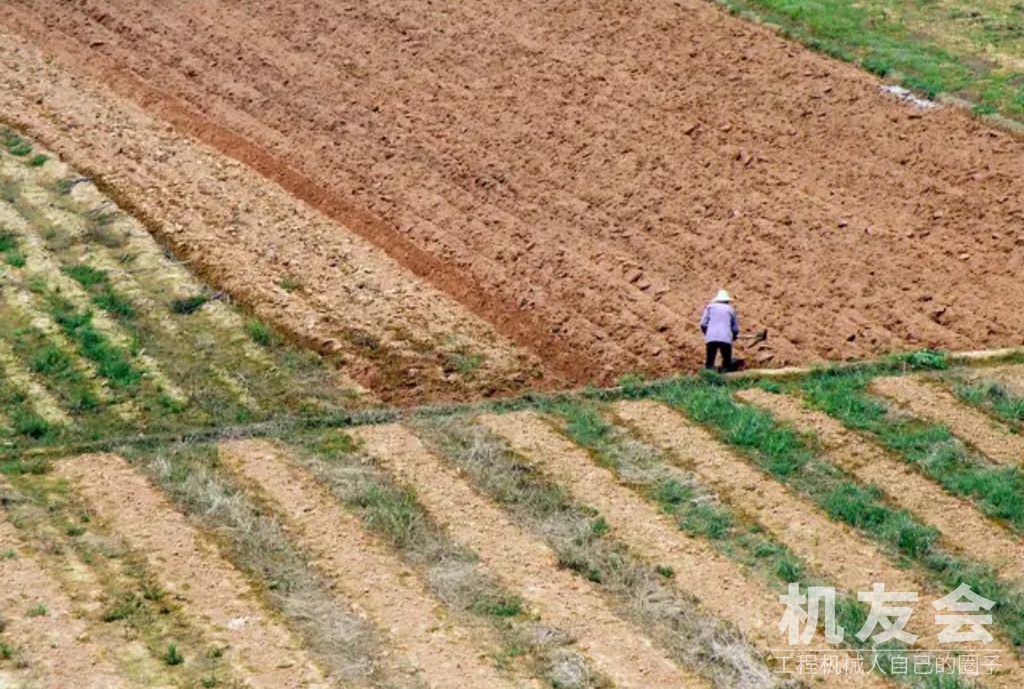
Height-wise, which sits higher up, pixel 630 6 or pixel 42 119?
pixel 630 6

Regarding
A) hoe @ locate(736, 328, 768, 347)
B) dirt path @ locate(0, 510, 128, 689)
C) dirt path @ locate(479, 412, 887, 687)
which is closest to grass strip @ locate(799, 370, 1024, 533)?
hoe @ locate(736, 328, 768, 347)

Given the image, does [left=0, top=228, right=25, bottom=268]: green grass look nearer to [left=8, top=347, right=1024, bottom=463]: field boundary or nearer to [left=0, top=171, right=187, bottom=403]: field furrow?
[left=0, top=171, right=187, bottom=403]: field furrow

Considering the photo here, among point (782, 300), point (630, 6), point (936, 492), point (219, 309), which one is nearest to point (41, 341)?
point (219, 309)

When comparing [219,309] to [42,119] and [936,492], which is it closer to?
[42,119]

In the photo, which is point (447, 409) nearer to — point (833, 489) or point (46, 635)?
point (833, 489)

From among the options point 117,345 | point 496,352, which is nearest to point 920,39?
point 496,352

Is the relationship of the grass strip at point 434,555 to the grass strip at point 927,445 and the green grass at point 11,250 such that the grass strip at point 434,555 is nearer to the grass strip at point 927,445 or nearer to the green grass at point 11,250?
the grass strip at point 927,445

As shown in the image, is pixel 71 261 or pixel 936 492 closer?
pixel 936 492
